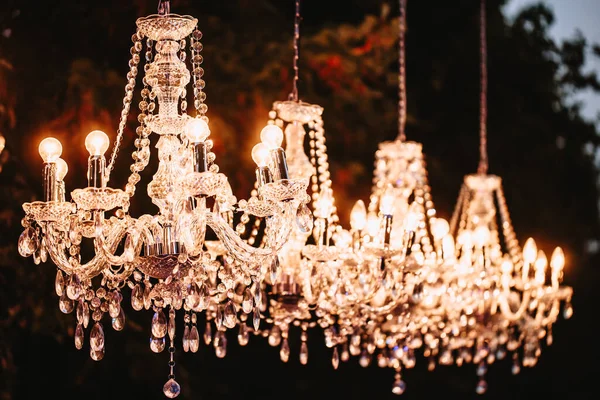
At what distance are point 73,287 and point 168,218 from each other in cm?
33

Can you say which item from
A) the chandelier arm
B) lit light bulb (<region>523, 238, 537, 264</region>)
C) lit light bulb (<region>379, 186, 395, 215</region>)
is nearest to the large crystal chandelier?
lit light bulb (<region>379, 186, 395, 215</region>)

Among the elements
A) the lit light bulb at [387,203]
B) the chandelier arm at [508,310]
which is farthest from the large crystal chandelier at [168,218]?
the chandelier arm at [508,310]

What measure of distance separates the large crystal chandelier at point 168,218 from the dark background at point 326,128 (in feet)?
6.50

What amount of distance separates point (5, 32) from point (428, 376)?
4168mm

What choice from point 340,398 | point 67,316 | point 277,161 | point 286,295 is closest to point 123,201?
point 277,161

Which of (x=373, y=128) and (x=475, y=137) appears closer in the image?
(x=373, y=128)

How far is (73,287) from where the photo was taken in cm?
298

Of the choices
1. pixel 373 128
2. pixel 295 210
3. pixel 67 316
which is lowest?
pixel 67 316

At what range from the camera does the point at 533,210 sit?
816cm

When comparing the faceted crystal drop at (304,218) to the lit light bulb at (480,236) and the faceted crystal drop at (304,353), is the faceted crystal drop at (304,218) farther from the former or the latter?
Result: the lit light bulb at (480,236)

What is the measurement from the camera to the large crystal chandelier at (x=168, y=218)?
281 cm

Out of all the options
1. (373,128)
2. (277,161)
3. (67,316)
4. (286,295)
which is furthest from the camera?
(373,128)

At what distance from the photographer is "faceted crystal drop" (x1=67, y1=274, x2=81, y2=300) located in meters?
2.97

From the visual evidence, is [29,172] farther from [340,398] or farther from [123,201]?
[340,398]
